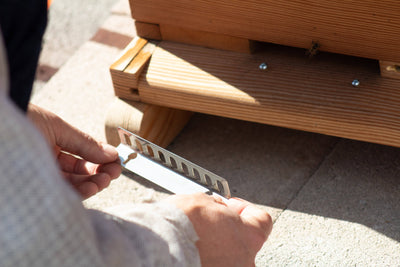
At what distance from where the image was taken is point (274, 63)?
3.95 feet

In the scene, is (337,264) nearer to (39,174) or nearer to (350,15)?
(350,15)

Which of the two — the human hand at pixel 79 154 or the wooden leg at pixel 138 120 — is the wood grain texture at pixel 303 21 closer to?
the wooden leg at pixel 138 120

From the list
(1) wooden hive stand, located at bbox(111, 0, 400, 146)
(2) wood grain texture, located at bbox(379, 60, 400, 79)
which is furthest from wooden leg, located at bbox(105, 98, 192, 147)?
(2) wood grain texture, located at bbox(379, 60, 400, 79)

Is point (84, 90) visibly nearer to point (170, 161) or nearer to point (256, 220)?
point (170, 161)

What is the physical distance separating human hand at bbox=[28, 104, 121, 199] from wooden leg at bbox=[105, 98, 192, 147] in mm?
189

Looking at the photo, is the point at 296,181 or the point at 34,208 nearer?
the point at 34,208

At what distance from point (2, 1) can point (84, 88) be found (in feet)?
3.59

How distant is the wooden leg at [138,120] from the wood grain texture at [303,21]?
21 cm

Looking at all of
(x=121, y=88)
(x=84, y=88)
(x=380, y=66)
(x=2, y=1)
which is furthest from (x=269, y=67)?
(x=2, y=1)

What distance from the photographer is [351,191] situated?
3.96ft

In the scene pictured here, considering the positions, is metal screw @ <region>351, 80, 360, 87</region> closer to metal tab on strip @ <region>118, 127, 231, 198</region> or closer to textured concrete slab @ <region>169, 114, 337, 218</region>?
textured concrete slab @ <region>169, 114, 337, 218</region>

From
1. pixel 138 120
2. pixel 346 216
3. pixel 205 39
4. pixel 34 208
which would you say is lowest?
pixel 346 216

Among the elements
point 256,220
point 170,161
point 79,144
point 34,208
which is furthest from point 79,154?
point 34,208

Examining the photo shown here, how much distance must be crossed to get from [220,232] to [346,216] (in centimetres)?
49
